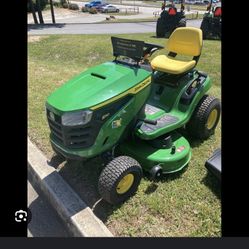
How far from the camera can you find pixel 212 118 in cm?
394

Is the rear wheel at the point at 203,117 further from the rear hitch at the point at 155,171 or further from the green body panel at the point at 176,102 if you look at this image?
the rear hitch at the point at 155,171

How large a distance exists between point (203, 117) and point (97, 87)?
4.78 feet

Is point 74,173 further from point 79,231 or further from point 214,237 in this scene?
point 214,237

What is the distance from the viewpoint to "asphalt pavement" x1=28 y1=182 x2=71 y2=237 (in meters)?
2.78

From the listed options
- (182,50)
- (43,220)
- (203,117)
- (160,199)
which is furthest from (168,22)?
(43,220)

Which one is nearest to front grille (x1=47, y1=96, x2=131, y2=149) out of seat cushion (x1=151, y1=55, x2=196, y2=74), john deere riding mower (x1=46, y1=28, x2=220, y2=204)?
john deere riding mower (x1=46, y1=28, x2=220, y2=204)

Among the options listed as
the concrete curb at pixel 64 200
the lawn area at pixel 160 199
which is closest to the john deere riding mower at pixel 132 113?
the lawn area at pixel 160 199

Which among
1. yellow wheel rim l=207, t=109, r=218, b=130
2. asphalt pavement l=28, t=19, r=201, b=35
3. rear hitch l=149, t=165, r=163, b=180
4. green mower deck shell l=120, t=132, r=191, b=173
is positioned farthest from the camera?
asphalt pavement l=28, t=19, r=201, b=35

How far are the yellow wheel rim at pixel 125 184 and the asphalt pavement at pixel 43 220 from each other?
589mm

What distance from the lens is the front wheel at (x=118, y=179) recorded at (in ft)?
8.91

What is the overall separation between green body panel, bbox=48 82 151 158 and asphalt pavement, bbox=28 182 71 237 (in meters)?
0.66

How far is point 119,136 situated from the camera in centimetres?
300

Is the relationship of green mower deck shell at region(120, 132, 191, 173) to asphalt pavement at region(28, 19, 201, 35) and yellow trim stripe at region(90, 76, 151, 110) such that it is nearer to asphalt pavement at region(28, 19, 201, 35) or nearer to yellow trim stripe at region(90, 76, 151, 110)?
yellow trim stripe at region(90, 76, 151, 110)

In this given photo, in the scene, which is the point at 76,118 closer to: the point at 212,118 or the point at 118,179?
the point at 118,179
